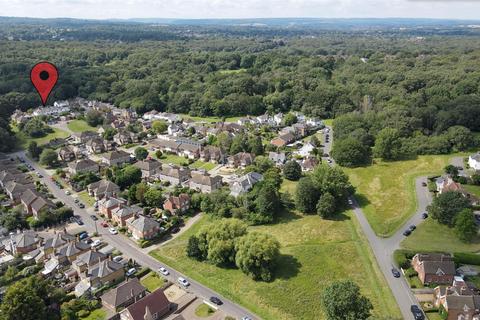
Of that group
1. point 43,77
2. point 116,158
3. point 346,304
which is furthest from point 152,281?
point 116,158

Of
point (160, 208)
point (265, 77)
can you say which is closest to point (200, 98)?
point (265, 77)

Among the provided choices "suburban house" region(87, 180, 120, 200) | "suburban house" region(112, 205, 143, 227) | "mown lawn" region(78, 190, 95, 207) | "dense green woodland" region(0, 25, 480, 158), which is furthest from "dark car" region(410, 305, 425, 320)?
"mown lawn" region(78, 190, 95, 207)

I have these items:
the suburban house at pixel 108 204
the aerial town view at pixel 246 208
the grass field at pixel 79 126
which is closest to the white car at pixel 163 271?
the aerial town view at pixel 246 208

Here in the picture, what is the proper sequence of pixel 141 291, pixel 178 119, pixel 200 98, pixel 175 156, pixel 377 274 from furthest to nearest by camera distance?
1. pixel 200 98
2. pixel 178 119
3. pixel 175 156
4. pixel 377 274
5. pixel 141 291

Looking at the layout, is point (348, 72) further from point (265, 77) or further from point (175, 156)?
point (175, 156)

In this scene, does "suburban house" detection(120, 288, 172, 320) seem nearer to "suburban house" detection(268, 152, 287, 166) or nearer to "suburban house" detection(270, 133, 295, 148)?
"suburban house" detection(268, 152, 287, 166)

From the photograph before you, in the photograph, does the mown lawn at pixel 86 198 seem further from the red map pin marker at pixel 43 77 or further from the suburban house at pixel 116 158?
the red map pin marker at pixel 43 77
